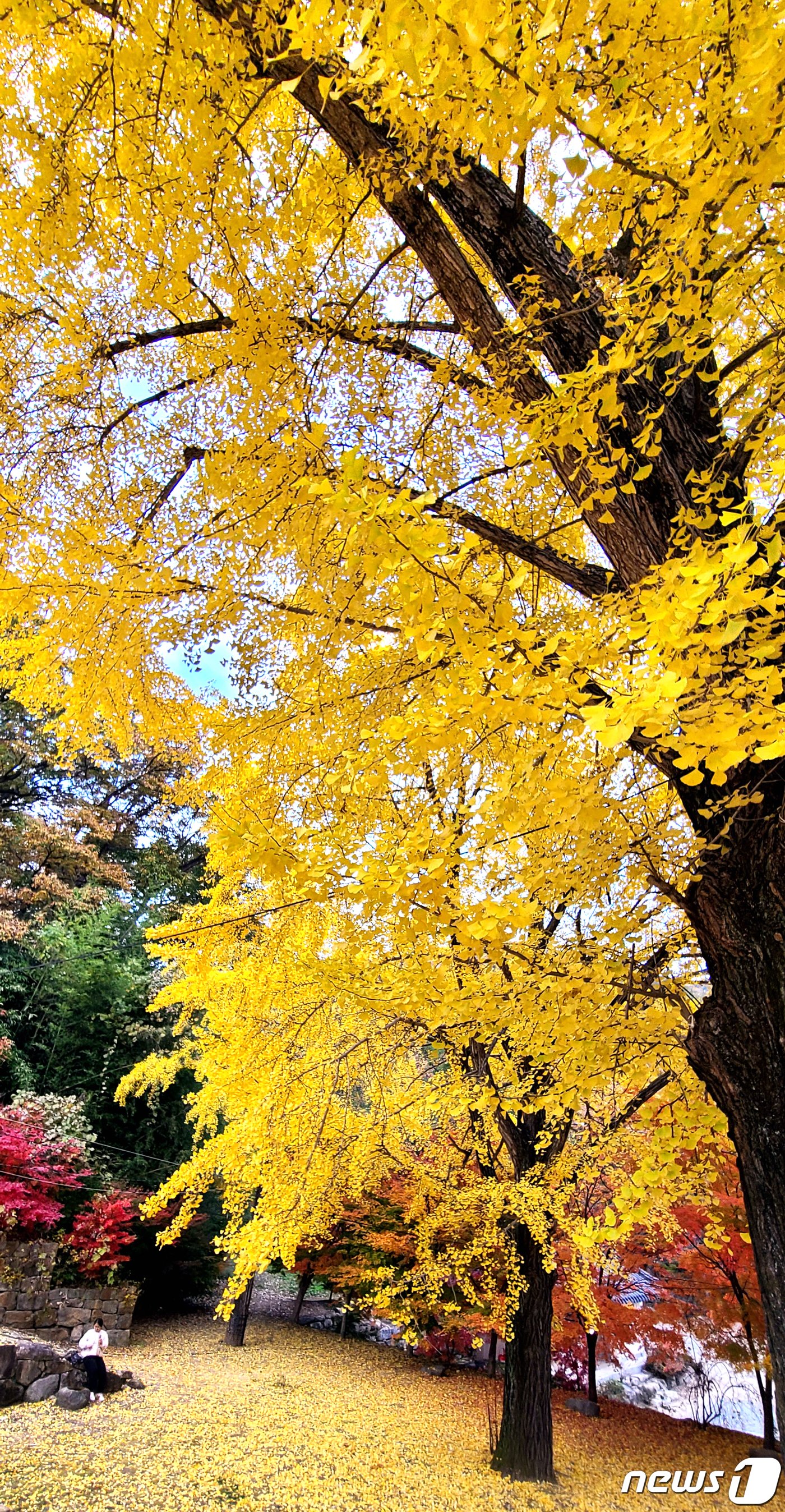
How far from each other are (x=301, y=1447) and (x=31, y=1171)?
4.67 meters

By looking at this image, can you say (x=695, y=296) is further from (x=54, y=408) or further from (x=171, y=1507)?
(x=171, y=1507)

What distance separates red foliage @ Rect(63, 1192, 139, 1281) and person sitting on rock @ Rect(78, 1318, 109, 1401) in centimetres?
212

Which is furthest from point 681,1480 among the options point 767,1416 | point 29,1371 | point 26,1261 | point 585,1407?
point 26,1261

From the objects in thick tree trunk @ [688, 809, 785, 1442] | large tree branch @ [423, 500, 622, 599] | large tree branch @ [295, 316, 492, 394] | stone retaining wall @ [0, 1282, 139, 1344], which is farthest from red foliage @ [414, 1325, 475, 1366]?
large tree branch @ [295, 316, 492, 394]

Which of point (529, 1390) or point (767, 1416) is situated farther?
point (767, 1416)

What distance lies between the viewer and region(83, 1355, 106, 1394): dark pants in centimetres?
725

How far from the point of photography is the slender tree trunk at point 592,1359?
28.3 feet

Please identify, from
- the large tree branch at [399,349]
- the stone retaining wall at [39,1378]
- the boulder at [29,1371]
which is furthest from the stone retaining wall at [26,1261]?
the large tree branch at [399,349]

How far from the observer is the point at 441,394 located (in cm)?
327

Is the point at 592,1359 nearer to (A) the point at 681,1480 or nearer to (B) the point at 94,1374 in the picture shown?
(A) the point at 681,1480

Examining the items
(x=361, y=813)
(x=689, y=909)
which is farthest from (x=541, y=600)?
(x=689, y=909)

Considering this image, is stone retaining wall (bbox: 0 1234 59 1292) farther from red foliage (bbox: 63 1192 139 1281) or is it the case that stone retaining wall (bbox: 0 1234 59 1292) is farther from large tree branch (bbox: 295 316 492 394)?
large tree branch (bbox: 295 316 492 394)

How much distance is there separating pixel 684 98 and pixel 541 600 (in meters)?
3.07

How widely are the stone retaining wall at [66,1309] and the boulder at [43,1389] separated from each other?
2.03m
